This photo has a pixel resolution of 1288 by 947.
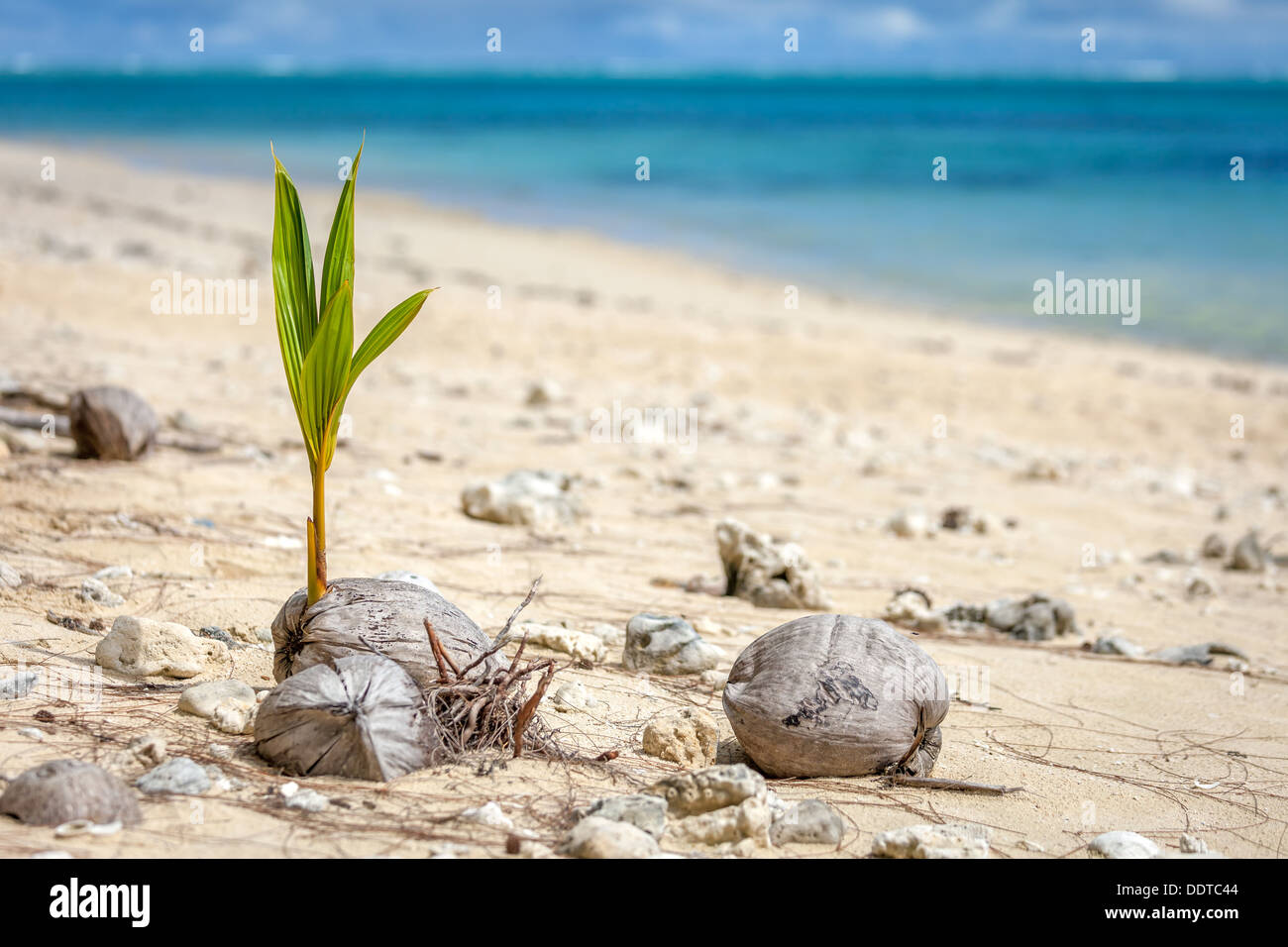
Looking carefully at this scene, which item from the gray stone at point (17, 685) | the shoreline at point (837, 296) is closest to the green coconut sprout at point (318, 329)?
the gray stone at point (17, 685)

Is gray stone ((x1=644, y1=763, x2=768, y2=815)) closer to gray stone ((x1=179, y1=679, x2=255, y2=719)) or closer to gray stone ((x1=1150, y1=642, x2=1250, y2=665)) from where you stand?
gray stone ((x1=179, y1=679, x2=255, y2=719))

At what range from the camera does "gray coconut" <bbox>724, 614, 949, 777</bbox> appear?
8.07ft

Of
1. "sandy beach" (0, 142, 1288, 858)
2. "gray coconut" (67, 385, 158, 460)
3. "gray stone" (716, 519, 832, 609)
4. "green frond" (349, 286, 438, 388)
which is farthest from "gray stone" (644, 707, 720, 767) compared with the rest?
"gray coconut" (67, 385, 158, 460)

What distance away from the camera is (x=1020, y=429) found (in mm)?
7766

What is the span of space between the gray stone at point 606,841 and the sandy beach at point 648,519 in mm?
134

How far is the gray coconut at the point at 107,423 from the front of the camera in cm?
445

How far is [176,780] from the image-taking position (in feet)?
7.04

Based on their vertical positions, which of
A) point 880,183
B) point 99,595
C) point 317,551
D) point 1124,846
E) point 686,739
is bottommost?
point 1124,846

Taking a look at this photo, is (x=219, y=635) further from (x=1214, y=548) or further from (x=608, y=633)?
(x=1214, y=548)

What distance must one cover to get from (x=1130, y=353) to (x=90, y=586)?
9.94m

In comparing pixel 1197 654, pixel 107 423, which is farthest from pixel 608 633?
pixel 107 423

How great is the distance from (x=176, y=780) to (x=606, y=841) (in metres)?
0.89
